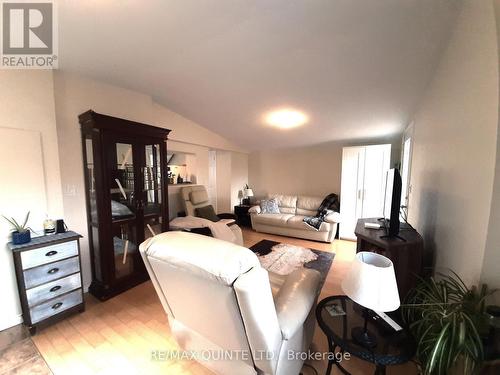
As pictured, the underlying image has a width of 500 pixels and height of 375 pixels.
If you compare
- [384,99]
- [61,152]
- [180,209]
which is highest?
[384,99]

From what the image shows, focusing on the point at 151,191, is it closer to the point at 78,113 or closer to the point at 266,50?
the point at 78,113

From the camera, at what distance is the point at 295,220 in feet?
14.0

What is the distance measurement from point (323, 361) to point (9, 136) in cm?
321

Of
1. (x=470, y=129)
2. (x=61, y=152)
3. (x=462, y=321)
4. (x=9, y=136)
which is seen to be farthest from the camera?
(x=61, y=152)

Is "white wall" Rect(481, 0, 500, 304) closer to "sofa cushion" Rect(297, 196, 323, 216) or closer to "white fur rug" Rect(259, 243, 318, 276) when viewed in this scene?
"white fur rug" Rect(259, 243, 318, 276)

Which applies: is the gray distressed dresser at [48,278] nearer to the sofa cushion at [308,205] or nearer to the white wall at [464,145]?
the white wall at [464,145]

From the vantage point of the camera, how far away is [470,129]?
1193mm

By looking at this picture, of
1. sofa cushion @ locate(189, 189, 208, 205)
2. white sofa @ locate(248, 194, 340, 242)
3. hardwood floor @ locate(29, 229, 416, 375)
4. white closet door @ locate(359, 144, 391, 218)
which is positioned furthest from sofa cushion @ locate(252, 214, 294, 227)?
hardwood floor @ locate(29, 229, 416, 375)

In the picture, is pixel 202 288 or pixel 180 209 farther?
pixel 180 209

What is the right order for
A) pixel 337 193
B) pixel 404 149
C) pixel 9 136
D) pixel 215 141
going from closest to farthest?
pixel 9 136, pixel 404 149, pixel 215 141, pixel 337 193

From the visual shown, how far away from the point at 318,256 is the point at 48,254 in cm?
340

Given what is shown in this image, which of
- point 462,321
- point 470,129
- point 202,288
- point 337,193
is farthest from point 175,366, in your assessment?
point 337,193

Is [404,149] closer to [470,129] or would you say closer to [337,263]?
[337,263]

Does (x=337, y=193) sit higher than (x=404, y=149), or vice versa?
(x=404, y=149)
